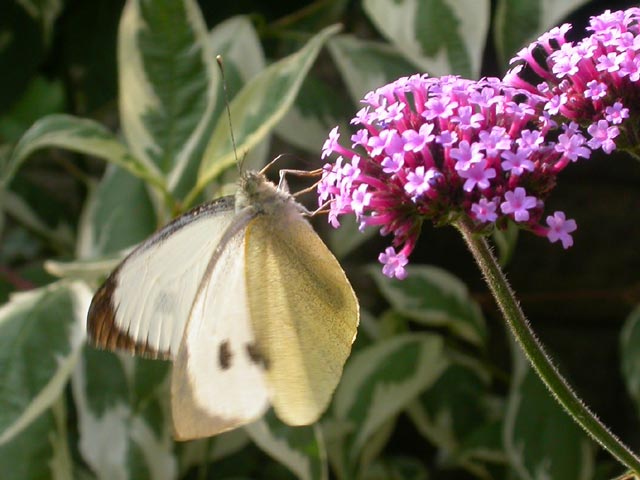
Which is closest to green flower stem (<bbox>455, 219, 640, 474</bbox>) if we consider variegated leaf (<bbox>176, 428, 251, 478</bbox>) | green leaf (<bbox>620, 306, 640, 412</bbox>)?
green leaf (<bbox>620, 306, 640, 412</bbox>)

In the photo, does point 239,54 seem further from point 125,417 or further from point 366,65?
point 125,417

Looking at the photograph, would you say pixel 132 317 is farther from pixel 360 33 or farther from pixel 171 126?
pixel 360 33

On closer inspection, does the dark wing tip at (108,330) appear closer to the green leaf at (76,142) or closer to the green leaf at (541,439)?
the green leaf at (76,142)

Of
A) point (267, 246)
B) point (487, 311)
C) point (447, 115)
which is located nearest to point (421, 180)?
point (447, 115)

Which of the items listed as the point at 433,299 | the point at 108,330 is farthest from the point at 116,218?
the point at 433,299

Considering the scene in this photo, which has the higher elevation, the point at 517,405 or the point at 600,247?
the point at 517,405
